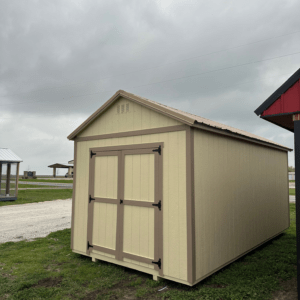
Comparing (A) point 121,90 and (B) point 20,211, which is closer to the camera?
(A) point 121,90

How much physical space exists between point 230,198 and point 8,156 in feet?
52.3

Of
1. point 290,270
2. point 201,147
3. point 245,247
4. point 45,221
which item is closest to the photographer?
point 201,147

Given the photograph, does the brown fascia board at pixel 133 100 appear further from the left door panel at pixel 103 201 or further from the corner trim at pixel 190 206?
the left door panel at pixel 103 201

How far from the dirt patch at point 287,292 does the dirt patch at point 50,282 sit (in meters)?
3.62

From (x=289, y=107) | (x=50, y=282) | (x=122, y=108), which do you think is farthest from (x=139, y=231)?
(x=289, y=107)

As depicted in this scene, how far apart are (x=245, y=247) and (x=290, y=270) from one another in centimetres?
105

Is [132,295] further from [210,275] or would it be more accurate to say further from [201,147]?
[201,147]

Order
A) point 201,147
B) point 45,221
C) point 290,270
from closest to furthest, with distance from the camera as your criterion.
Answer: point 201,147 < point 290,270 < point 45,221

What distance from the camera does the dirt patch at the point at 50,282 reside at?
4741 millimetres

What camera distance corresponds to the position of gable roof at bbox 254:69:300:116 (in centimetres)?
396

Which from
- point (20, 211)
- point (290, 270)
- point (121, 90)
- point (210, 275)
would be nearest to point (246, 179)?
point (290, 270)

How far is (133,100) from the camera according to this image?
5449mm

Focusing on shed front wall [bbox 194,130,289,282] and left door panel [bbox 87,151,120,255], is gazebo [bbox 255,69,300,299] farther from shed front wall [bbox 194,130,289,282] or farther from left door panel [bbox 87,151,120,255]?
left door panel [bbox 87,151,120,255]

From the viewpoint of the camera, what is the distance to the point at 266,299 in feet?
13.6
